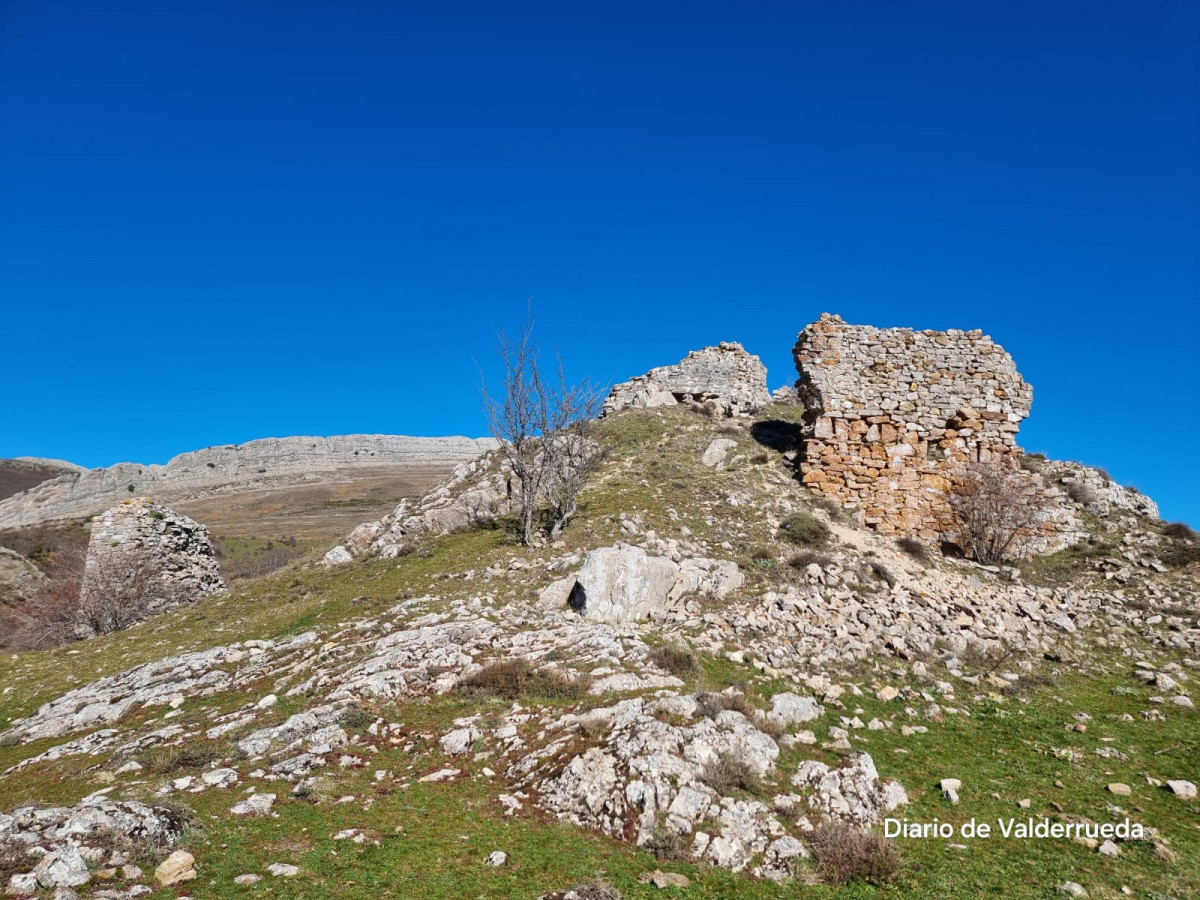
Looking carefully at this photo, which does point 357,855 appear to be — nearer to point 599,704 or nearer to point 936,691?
point 599,704

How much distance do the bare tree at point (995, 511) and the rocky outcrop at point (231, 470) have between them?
69553 millimetres

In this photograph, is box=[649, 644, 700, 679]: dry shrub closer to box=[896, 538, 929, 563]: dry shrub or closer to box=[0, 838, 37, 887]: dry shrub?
box=[0, 838, 37, 887]: dry shrub

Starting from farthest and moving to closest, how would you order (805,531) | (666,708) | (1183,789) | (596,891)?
(805,531) → (666,708) → (1183,789) → (596,891)

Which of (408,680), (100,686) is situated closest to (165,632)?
(100,686)

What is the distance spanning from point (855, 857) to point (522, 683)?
535cm

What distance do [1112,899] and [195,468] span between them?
143 meters

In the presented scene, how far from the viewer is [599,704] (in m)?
8.85

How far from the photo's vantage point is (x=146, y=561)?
21297 millimetres

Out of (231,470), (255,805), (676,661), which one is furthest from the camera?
(231,470)

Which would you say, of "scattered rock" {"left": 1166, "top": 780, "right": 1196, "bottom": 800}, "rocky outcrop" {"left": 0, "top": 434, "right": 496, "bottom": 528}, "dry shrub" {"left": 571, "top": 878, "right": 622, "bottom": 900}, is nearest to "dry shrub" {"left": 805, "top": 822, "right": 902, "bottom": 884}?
"dry shrub" {"left": 571, "top": 878, "right": 622, "bottom": 900}

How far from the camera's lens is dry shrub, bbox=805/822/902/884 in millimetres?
5859

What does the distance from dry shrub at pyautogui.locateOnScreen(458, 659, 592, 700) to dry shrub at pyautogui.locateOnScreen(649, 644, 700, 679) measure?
57.5 inches

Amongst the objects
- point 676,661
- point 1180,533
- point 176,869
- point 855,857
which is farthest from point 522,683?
point 1180,533

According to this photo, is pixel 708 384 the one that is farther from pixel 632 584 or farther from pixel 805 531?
pixel 632 584
